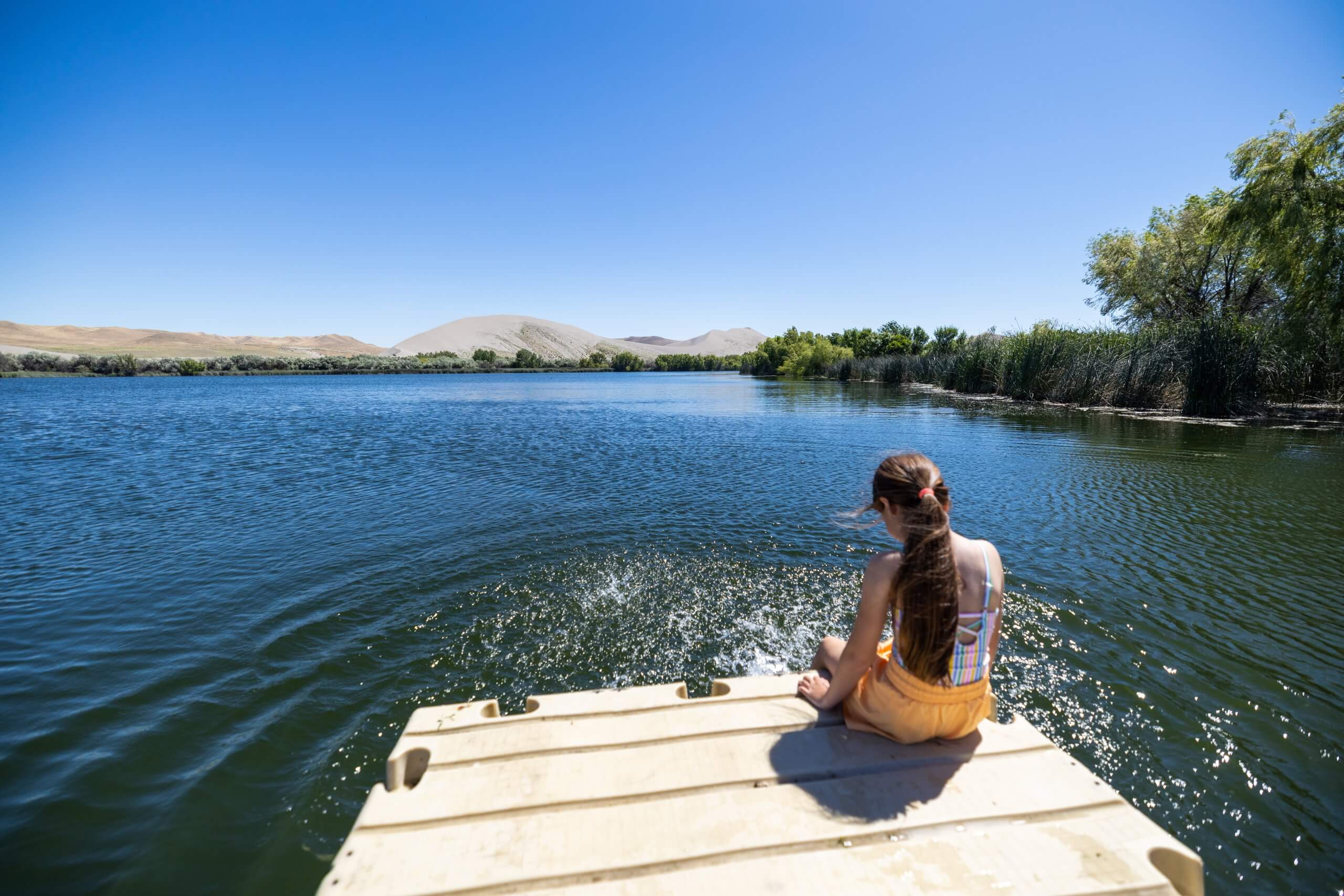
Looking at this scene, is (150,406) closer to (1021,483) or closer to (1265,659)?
(1021,483)

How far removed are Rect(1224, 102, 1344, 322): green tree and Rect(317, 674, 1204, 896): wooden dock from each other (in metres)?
32.0

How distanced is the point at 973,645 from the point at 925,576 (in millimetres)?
553

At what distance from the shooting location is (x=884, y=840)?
2494 millimetres

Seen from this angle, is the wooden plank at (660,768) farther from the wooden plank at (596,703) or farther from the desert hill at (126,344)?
the desert hill at (126,344)

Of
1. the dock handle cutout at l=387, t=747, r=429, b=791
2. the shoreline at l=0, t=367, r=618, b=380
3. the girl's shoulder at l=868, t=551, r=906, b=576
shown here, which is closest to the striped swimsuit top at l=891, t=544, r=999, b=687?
the girl's shoulder at l=868, t=551, r=906, b=576

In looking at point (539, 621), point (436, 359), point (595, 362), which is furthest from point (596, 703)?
point (595, 362)

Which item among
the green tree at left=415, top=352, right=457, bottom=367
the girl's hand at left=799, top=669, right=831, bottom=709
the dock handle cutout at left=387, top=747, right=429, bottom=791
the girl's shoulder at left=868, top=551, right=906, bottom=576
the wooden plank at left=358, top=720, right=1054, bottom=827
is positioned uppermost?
the green tree at left=415, top=352, right=457, bottom=367

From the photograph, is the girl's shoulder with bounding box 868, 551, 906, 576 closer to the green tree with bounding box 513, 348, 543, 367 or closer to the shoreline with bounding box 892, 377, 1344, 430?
the shoreline with bounding box 892, 377, 1344, 430

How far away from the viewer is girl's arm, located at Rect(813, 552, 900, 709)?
2938 millimetres

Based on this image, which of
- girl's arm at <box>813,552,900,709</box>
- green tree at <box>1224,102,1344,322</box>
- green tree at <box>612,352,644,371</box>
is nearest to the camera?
girl's arm at <box>813,552,900,709</box>

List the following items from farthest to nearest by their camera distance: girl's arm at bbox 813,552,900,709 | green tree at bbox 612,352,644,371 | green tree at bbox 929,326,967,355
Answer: green tree at bbox 612,352,644,371, green tree at bbox 929,326,967,355, girl's arm at bbox 813,552,900,709

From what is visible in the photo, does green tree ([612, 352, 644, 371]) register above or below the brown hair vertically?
above

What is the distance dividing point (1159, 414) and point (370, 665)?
34.9 meters

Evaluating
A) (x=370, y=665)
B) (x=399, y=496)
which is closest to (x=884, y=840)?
(x=370, y=665)
